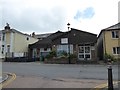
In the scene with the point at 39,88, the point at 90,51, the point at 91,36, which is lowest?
the point at 39,88

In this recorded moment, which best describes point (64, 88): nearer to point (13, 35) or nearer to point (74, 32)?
point (74, 32)

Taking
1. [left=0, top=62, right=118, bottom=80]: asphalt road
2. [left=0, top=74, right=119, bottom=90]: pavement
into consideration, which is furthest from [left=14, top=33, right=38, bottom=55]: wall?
[left=0, top=74, right=119, bottom=90]: pavement

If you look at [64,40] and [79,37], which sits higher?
[79,37]

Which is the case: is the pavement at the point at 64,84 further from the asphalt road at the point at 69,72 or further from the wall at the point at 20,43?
the wall at the point at 20,43

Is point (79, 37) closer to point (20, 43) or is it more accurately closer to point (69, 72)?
point (20, 43)

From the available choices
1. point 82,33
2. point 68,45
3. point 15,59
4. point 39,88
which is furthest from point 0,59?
point 39,88

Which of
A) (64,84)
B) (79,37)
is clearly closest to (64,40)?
(79,37)

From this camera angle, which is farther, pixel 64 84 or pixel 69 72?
pixel 69 72

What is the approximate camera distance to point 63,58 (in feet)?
115

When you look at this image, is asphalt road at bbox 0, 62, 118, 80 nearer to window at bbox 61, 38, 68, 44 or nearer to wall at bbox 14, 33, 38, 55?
window at bbox 61, 38, 68, 44

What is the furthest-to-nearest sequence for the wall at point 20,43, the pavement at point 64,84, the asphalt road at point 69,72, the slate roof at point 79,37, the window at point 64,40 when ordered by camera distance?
the wall at point 20,43, the window at point 64,40, the slate roof at point 79,37, the asphalt road at point 69,72, the pavement at point 64,84

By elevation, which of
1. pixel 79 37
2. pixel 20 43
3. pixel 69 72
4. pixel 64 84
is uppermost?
pixel 79 37

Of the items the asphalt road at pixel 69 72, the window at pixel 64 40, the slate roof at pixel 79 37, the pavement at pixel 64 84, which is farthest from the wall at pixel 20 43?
the pavement at pixel 64 84

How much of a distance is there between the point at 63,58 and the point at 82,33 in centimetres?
940
